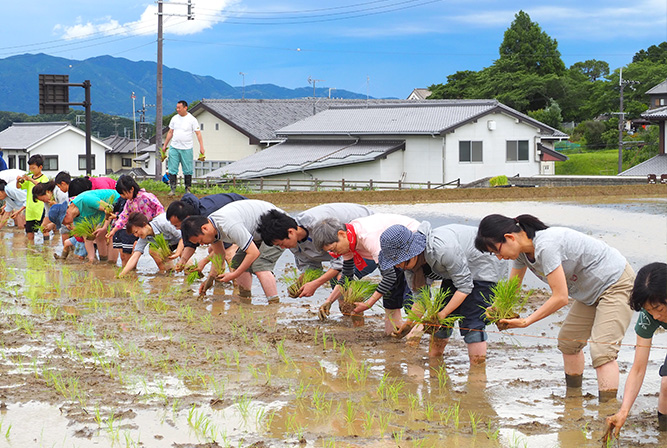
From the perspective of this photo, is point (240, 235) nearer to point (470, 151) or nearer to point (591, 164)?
point (470, 151)

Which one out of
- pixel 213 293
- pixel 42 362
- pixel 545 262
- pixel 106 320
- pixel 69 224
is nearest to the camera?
pixel 545 262

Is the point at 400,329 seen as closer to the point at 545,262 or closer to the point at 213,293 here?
the point at 545,262

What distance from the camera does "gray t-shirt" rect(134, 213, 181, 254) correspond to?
909 centimetres

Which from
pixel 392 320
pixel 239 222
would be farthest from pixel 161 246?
pixel 392 320

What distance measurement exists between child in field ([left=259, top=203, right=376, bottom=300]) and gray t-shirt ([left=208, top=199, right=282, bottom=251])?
0.45 m

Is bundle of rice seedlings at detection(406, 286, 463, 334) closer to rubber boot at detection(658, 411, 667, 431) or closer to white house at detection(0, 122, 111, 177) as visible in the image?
rubber boot at detection(658, 411, 667, 431)

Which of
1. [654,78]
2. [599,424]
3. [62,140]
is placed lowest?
[599,424]

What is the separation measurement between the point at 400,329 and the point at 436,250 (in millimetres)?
864

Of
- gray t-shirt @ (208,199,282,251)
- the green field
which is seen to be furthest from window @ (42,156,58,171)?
gray t-shirt @ (208,199,282,251)

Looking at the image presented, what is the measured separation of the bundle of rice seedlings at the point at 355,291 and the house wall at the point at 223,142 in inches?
1292

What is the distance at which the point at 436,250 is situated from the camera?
522cm

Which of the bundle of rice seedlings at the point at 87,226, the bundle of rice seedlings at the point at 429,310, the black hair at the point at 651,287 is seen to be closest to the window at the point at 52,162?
the bundle of rice seedlings at the point at 87,226

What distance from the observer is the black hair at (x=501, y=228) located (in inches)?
175

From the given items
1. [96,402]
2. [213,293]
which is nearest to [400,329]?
[96,402]
